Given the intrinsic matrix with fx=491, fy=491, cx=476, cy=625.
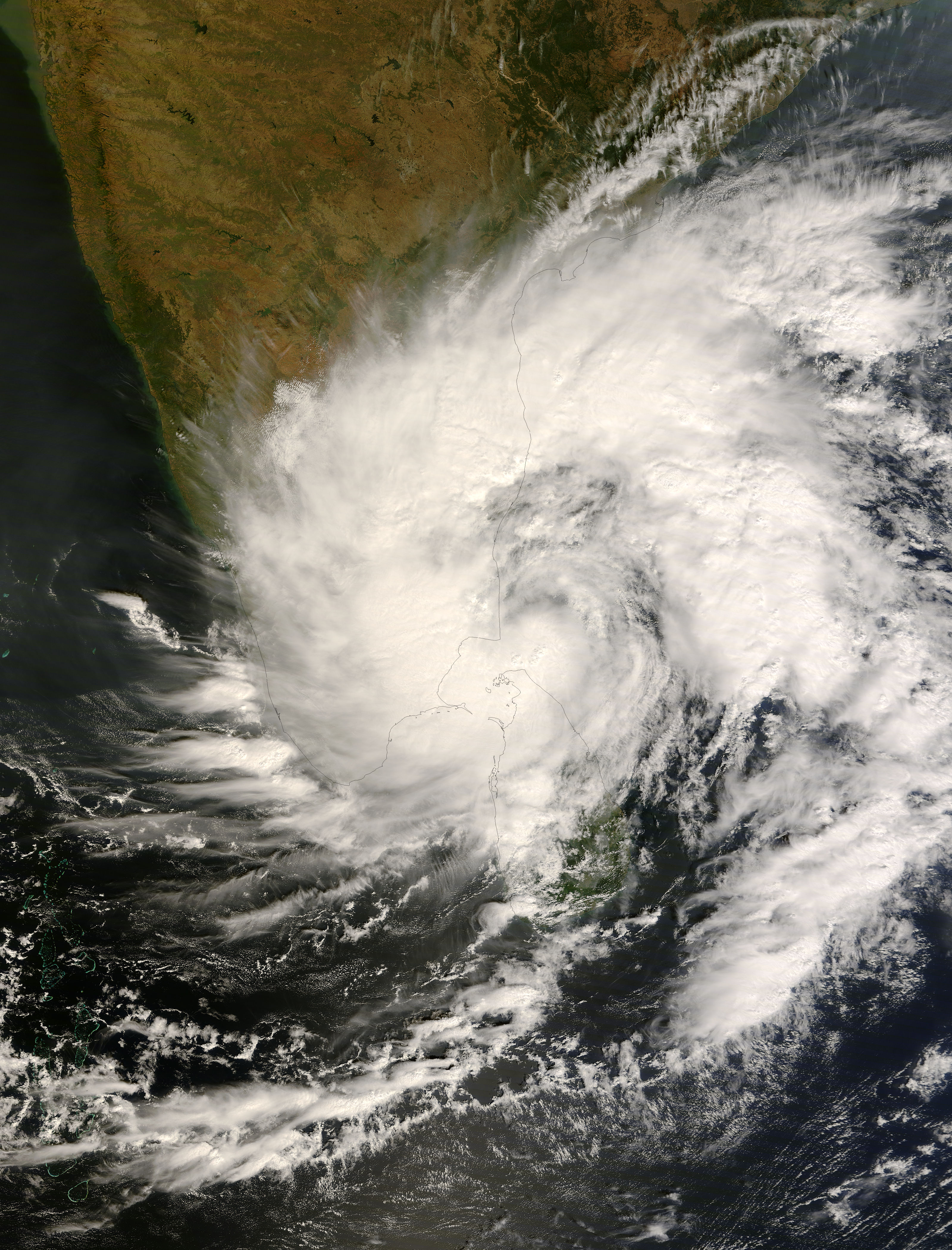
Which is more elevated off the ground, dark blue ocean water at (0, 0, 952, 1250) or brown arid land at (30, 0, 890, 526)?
brown arid land at (30, 0, 890, 526)

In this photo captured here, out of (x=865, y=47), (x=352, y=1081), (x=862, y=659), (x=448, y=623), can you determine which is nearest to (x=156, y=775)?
(x=448, y=623)

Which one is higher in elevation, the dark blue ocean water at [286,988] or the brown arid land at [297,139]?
the brown arid land at [297,139]

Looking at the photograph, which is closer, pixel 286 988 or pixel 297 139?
pixel 297 139

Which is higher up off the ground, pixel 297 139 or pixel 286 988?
pixel 297 139
